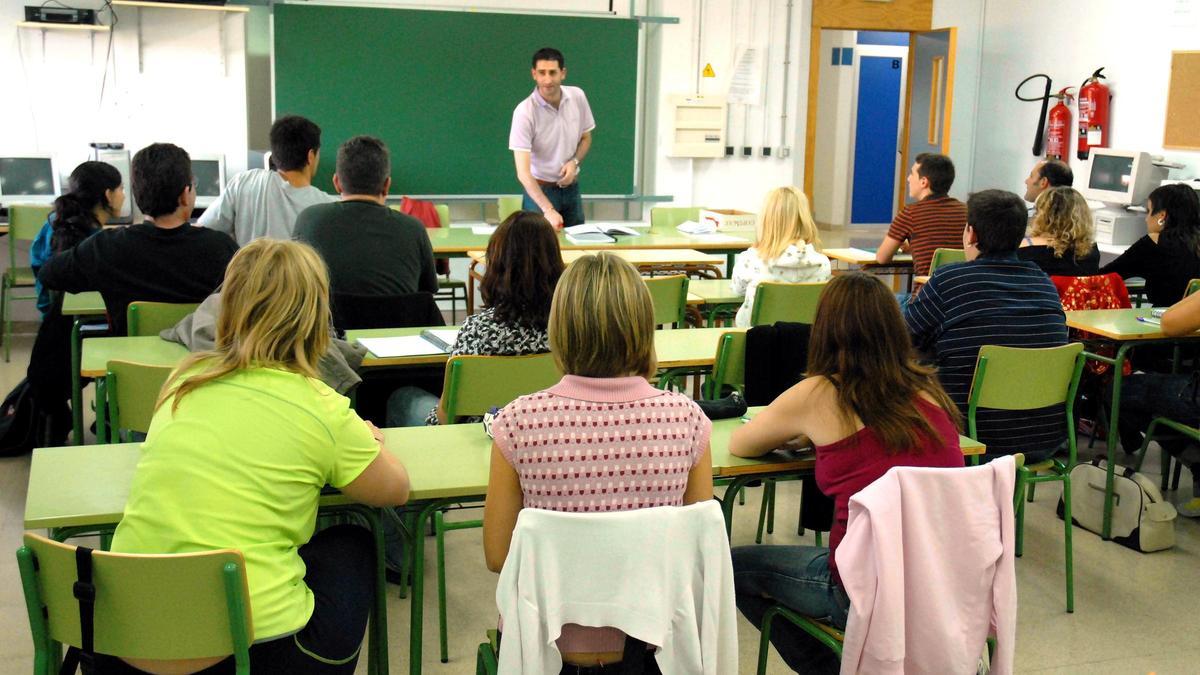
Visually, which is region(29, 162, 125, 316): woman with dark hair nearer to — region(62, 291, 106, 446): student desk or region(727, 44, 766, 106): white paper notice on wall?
region(62, 291, 106, 446): student desk

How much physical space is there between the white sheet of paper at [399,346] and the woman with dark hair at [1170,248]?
3177 millimetres

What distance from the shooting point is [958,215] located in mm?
5836

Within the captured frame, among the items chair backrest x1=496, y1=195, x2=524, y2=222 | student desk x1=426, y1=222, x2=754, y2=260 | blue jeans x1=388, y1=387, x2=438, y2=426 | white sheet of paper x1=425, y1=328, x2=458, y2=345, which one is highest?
chair backrest x1=496, y1=195, x2=524, y2=222

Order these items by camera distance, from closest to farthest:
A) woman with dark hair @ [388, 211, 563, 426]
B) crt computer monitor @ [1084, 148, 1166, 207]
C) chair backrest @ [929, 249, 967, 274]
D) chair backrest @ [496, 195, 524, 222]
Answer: woman with dark hair @ [388, 211, 563, 426] < chair backrest @ [929, 249, 967, 274] < chair backrest @ [496, 195, 524, 222] < crt computer monitor @ [1084, 148, 1166, 207]

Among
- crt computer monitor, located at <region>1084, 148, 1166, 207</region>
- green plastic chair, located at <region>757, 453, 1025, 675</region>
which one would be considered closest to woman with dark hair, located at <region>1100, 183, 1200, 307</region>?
crt computer monitor, located at <region>1084, 148, 1166, 207</region>

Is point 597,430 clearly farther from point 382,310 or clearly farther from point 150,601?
point 382,310

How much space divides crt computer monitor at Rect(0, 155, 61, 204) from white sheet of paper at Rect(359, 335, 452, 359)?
4.35 metres

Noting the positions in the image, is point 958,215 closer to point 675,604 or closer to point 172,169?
point 172,169

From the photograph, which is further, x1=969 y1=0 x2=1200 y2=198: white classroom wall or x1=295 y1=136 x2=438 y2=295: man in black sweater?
x1=969 y1=0 x2=1200 y2=198: white classroom wall

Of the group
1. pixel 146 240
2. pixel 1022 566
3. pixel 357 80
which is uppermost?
pixel 357 80

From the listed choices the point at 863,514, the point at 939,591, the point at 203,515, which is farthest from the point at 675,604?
the point at 203,515

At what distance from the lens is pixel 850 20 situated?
962cm

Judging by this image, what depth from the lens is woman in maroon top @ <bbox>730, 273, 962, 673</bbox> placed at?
2287 mm

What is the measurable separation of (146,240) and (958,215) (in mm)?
3919
